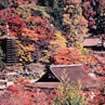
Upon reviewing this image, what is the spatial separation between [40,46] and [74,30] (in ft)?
22.1

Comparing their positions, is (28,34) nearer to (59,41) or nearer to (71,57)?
(59,41)

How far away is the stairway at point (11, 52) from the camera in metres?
56.7

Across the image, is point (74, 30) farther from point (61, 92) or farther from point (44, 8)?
point (61, 92)

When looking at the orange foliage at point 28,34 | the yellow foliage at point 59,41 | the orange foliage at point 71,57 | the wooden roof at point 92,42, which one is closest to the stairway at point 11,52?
the orange foliage at point 28,34

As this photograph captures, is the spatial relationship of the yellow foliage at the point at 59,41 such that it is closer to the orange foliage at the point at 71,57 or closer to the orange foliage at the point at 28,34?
the orange foliage at the point at 71,57

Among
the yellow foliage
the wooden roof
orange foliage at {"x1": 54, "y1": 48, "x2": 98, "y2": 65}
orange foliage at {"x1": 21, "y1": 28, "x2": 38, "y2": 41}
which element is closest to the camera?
orange foliage at {"x1": 54, "y1": 48, "x2": 98, "y2": 65}

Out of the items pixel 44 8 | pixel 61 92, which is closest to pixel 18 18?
pixel 44 8

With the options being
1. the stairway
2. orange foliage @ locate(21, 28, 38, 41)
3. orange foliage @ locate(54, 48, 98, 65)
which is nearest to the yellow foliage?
orange foliage @ locate(54, 48, 98, 65)

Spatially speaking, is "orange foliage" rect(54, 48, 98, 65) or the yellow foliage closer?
"orange foliage" rect(54, 48, 98, 65)

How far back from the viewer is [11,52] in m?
57.4

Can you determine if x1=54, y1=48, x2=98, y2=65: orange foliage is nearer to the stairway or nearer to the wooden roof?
the stairway

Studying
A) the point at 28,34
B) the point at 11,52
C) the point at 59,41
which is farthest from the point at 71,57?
the point at 11,52

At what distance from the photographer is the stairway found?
186 feet

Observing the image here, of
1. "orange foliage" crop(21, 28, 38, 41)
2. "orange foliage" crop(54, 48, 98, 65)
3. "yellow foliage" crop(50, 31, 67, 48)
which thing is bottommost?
"orange foliage" crop(54, 48, 98, 65)
